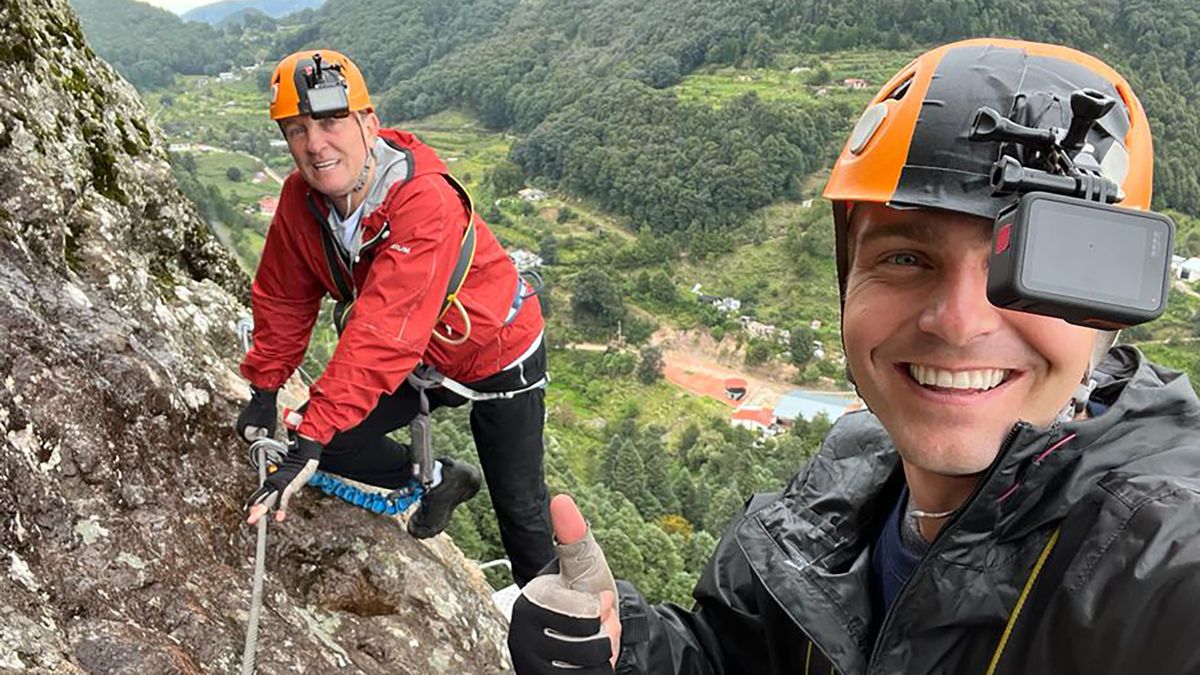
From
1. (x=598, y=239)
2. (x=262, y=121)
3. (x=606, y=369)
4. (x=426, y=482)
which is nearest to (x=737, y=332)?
(x=606, y=369)

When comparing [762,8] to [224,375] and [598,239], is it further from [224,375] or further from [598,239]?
[224,375]

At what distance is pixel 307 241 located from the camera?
12.7 ft

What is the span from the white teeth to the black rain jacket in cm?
10

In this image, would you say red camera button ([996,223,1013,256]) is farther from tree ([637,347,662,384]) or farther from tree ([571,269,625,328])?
tree ([571,269,625,328])

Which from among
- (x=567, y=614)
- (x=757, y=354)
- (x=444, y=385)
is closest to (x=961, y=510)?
(x=567, y=614)

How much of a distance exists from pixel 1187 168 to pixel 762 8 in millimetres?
59707

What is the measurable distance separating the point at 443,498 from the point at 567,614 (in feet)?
8.95

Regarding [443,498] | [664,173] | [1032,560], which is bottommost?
[664,173]

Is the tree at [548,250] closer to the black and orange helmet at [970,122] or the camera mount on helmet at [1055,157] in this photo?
the black and orange helmet at [970,122]

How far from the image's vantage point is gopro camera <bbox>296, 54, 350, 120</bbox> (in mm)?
3463

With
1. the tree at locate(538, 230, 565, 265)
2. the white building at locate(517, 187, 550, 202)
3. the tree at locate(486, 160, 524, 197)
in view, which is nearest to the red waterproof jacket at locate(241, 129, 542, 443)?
the tree at locate(538, 230, 565, 265)

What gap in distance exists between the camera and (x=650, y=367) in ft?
202

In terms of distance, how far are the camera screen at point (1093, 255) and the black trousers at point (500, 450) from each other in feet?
10.5

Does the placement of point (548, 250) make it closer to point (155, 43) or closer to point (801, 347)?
point (801, 347)
